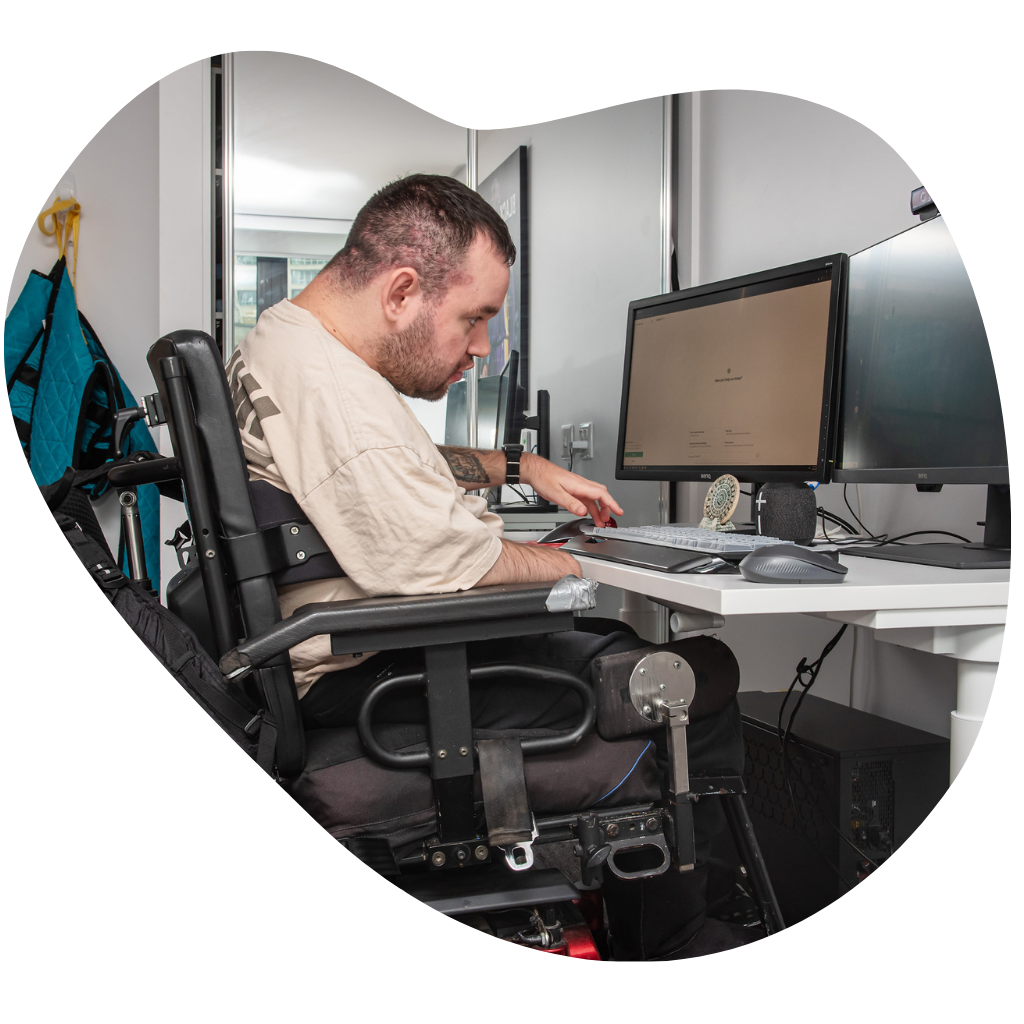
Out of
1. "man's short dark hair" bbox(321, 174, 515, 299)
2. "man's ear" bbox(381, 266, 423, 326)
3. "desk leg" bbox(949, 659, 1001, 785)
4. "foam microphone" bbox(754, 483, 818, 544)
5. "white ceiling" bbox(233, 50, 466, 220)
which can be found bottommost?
"desk leg" bbox(949, 659, 1001, 785)

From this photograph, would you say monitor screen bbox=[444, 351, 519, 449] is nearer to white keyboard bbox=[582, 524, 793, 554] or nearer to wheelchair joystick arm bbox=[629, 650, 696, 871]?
white keyboard bbox=[582, 524, 793, 554]

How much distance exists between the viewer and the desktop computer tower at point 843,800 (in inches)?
57.5

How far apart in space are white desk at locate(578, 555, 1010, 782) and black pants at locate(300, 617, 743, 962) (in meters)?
0.16

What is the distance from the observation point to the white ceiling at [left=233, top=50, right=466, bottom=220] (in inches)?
95.4

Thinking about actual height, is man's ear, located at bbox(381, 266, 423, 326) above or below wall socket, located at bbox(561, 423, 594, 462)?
above

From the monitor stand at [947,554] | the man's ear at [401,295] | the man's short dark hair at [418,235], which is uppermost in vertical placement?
the man's short dark hair at [418,235]

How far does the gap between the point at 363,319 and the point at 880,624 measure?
2.59 feet

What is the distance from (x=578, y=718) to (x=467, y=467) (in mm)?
739

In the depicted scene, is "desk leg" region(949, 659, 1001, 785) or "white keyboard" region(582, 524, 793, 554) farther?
"white keyboard" region(582, 524, 793, 554)

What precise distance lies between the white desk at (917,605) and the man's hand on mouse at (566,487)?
49cm

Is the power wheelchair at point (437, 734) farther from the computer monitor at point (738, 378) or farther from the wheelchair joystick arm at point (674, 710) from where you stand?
the computer monitor at point (738, 378)

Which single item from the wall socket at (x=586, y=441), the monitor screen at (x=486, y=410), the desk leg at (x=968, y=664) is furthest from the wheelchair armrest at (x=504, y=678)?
the wall socket at (x=586, y=441)

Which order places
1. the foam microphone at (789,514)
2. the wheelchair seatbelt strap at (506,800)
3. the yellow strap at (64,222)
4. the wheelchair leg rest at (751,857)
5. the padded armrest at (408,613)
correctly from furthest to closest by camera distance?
the yellow strap at (64,222)
the foam microphone at (789,514)
the wheelchair leg rest at (751,857)
the wheelchair seatbelt strap at (506,800)
the padded armrest at (408,613)

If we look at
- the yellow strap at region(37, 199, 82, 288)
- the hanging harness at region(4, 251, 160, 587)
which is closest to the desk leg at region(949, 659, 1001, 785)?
the hanging harness at region(4, 251, 160, 587)
